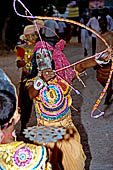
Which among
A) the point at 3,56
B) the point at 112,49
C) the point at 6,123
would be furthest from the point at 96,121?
the point at 3,56

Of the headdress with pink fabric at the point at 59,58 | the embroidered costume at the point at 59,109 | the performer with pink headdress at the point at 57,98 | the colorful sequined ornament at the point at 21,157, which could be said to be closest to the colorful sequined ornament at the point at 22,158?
the colorful sequined ornament at the point at 21,157

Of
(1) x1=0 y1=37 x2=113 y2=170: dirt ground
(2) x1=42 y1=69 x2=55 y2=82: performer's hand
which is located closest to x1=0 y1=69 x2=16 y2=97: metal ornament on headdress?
(2) x1=42 y1=69 x2=55 y2=82: performer's hand

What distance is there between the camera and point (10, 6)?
1823 centimetres

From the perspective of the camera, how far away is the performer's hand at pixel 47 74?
3441 millimetres

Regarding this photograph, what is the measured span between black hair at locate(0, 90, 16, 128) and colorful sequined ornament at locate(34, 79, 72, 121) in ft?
5.08

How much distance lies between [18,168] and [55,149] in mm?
1696

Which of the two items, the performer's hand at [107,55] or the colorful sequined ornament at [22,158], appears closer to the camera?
the colorful sequined ornament at [22,158]

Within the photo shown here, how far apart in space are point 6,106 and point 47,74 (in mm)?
1287

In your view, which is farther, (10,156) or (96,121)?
(96,121)

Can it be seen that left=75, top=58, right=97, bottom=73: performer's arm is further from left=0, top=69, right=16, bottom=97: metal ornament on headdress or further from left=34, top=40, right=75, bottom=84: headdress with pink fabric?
left=0, top=69, right=16, bottom=97: metal ornament on headdress

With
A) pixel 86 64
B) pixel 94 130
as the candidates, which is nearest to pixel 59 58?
pixel 86 64

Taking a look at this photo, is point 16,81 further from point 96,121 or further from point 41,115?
point 41,115

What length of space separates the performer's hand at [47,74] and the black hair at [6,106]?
1.19 metres

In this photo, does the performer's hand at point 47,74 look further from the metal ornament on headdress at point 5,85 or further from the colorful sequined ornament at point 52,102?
the metal ornament on headdress at point 5,85
